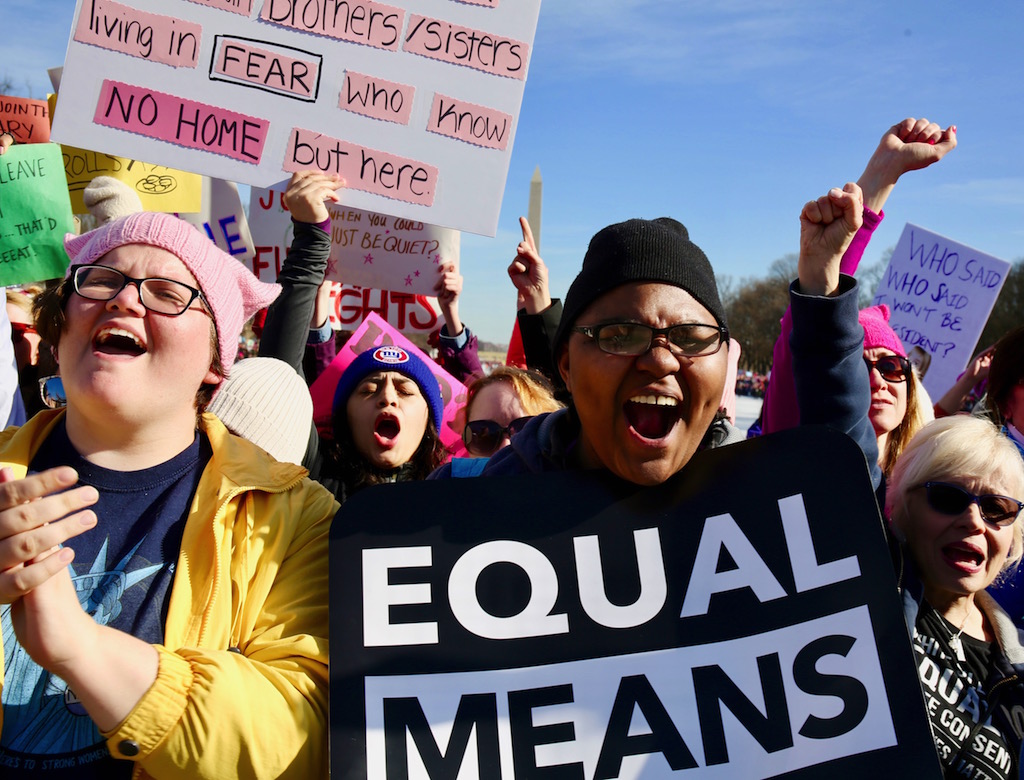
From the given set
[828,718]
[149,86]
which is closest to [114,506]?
[828,718]

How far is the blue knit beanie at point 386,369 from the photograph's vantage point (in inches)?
138

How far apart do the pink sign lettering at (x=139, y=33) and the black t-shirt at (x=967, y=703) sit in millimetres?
2803

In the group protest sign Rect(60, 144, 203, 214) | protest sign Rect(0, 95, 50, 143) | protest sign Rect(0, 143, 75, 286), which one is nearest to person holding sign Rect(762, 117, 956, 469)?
protest sign Rect(0, 143, 75, 286)

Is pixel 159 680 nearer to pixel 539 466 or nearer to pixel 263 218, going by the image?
pixel 539 466

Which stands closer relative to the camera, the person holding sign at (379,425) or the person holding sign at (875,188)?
the person holding sign at (875,188)

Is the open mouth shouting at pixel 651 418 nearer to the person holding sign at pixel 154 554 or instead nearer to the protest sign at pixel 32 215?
the person holding sign at pixel 154 554

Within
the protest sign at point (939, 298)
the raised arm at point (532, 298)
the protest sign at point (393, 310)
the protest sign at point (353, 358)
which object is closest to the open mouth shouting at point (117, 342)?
the raised arm at point (532, 298)

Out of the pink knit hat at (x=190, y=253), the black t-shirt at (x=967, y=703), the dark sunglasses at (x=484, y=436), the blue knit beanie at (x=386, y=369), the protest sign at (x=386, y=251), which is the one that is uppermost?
the protest sign at (x=386, y=251)

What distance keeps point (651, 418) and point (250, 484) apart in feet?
2.52

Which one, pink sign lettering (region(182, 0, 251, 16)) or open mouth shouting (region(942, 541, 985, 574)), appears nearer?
open mouth shouting (region(942, 541, 985, 574))

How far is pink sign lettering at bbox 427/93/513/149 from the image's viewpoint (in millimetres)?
2982

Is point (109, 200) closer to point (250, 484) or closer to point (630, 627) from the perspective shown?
point (250, 484)

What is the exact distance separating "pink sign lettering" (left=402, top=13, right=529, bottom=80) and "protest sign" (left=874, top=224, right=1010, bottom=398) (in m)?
3.93

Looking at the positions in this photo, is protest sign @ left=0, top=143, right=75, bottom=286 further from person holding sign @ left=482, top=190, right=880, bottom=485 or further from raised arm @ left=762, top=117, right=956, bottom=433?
raised arm @ left=762, top=117, right=956, bottom=433
